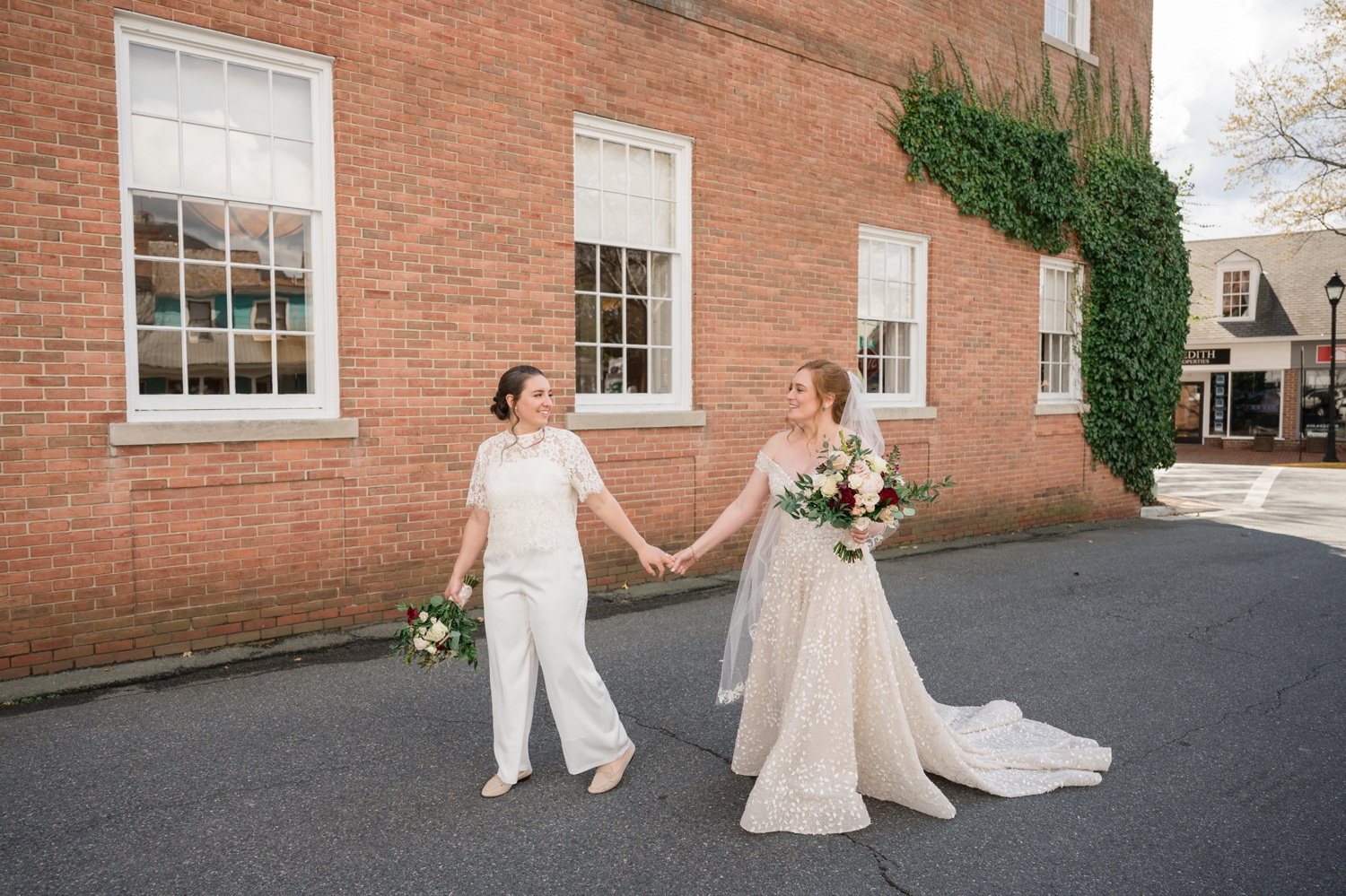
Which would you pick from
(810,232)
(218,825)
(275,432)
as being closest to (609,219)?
(810,232)

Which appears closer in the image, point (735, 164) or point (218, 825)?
point (218, 825)

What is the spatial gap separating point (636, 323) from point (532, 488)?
16.0 ft

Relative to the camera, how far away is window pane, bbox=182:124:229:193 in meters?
6.10

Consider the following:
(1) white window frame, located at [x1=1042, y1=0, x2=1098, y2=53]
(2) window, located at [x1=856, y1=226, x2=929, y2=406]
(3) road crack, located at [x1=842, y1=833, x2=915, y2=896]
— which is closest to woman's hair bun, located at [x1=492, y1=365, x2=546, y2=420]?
(3) road crack, located at [x1=842, y1=833, x2=915, y2=896]

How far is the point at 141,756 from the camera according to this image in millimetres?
4367

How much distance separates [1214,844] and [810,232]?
734 centimetres

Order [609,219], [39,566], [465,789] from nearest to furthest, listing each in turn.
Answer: [465,789]
[39,566]
[609,219]

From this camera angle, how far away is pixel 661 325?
347 inches

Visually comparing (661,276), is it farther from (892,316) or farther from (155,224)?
(155,224)

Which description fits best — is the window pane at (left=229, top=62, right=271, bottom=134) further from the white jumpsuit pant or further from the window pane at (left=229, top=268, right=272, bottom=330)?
the white jumpsuit pant

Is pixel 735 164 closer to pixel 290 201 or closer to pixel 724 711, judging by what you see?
pixel 290 201

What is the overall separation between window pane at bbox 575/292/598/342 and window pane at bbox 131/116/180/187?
327 cm

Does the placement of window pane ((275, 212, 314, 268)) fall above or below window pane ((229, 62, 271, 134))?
below

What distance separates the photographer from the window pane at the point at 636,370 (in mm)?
8578
